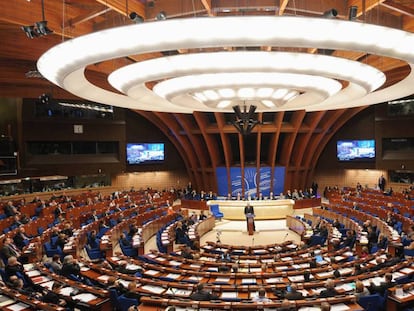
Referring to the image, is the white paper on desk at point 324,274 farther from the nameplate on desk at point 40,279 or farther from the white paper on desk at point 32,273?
the white paper on desk at point 32,273

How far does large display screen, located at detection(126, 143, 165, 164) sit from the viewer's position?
30.6m

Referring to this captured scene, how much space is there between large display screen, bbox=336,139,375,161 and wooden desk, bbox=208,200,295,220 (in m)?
9.76

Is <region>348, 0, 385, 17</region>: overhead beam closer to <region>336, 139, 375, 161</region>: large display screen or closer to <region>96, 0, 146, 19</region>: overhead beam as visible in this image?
<region>96, 0, 146, 19</region>: overhead beam

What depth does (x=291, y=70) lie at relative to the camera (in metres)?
9.41

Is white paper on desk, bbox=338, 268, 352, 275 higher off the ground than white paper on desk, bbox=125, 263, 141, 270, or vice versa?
white paper on desk, bbox=125, 263, 141, 270

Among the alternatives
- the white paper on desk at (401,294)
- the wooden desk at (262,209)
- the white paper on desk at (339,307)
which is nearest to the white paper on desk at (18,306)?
the white paper on desk at (339,307)

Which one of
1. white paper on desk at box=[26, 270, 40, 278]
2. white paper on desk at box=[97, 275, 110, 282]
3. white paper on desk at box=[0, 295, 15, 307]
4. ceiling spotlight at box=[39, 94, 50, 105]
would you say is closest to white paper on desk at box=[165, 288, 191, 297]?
white paper on desk at box=[97, 275, 110, 282]

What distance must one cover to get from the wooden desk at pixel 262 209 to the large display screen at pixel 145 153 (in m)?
10.2

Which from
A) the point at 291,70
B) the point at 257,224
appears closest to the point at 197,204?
the point at 257,224

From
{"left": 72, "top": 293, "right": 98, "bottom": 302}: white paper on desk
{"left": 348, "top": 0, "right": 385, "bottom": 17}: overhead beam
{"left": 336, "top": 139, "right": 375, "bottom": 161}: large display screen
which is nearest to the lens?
{"left": 72, "top": 293, "right": 98, "bottom": 302}: white paper on desk

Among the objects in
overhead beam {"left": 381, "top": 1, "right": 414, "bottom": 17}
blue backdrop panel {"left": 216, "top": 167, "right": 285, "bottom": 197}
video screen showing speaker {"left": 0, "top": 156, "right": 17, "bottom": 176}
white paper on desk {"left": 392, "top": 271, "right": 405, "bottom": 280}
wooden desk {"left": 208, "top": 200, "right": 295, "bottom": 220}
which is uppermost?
overhead beam {"left": 381, "top": 1, "right": 414, "bottom": 17}

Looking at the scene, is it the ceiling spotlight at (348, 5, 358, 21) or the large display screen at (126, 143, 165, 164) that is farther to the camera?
the large display screen at (126, 143, 165, 164)

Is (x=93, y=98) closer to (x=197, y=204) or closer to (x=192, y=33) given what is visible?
(x=192, y=33)

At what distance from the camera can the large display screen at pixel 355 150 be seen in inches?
1174
